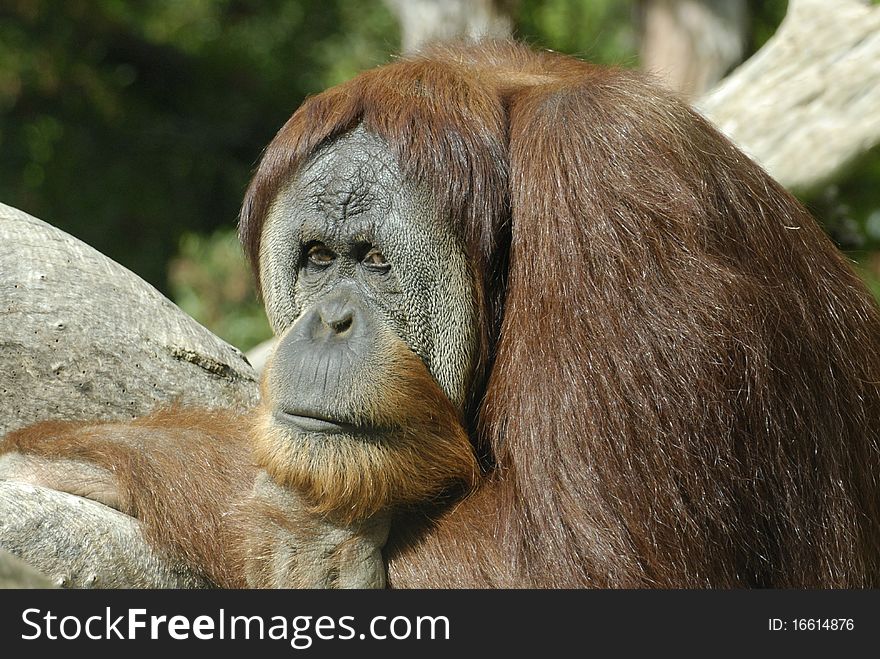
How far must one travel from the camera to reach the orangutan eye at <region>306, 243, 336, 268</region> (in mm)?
3480

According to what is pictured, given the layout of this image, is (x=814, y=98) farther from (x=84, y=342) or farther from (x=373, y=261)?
(x=84, y=342)

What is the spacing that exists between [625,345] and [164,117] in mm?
10971

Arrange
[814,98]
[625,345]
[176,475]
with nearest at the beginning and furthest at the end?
[625,345]
[176,475]
[814,98]

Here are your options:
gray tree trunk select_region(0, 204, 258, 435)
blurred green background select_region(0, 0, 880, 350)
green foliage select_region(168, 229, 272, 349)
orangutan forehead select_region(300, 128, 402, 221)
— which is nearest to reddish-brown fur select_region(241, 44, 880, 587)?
orangutan forehead select_region(300, 128, 402, 221)

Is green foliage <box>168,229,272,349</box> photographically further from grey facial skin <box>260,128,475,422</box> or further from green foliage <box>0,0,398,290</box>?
grey facial skin <box>260,128,475,422</box>

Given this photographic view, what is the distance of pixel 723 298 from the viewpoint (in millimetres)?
3205

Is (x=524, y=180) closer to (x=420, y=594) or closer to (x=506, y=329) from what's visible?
(x=506, y=329)

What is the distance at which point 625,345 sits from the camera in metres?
3.13

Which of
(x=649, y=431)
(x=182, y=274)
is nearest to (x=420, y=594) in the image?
(x=649, y=431)

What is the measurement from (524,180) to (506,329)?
43cm

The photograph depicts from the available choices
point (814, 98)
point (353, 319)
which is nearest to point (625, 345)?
point (353, 319)

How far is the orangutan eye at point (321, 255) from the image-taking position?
348 centimetres

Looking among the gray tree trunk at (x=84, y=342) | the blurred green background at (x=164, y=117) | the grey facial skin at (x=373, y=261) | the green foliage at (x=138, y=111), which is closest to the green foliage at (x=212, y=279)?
the blurred green background at (x=164, y=117)

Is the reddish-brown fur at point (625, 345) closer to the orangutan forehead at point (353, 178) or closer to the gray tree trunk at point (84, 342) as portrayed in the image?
the orangutan forehead at point (353, 178)
